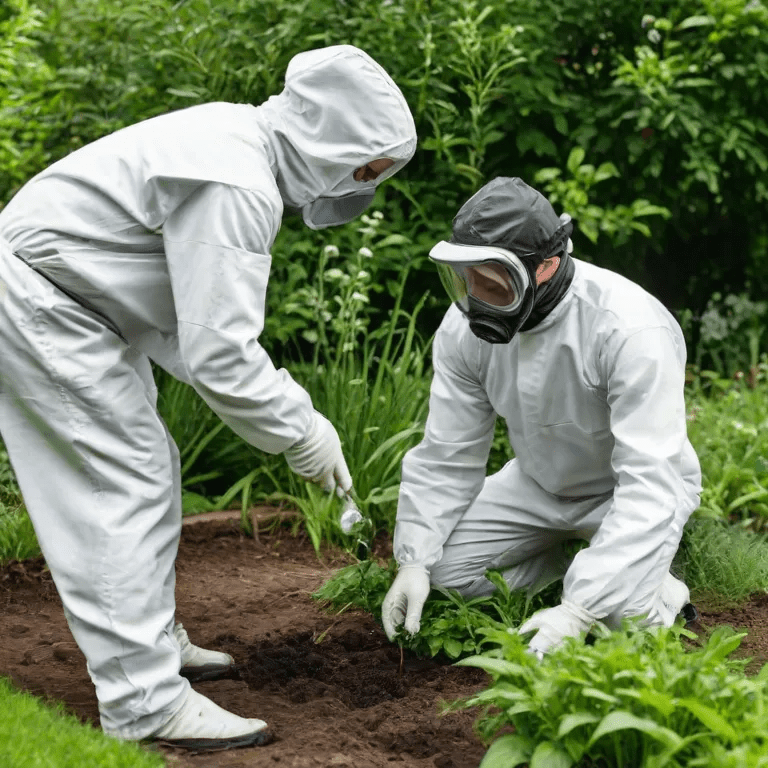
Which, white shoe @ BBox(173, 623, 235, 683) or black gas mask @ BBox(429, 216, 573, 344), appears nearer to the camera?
black gas mask @ BBox(429, 216, 573, 344)

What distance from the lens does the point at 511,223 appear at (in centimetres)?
286

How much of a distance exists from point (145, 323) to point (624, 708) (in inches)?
59.3

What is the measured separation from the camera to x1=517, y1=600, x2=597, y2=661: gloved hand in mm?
2688

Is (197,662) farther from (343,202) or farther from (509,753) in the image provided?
(343,202)

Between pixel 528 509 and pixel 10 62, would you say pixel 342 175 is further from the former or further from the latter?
pixel 10 62

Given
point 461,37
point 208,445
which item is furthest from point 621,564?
point 461,37

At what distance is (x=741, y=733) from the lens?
2154 mm

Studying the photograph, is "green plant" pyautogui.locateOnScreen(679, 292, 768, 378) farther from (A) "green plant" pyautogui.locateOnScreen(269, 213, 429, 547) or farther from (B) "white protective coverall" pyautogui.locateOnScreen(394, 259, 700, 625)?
(B) "white protective coverall" pyautogui.locateOnScreen(394, 259, 700, 625)

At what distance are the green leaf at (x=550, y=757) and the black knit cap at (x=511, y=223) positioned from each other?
128cm

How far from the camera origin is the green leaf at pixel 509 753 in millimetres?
2277

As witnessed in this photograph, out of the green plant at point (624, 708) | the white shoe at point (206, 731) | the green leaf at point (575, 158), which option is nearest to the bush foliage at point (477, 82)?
the green leaf at point (575, 158)

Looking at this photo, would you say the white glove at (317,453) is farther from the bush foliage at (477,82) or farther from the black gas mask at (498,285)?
the bush foliage at (477,82)

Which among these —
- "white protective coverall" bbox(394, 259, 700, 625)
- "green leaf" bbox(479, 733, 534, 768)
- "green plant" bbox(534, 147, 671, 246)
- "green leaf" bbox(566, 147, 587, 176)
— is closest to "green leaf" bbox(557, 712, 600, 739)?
"green leaf" bbox(479, 733, 534, 768)

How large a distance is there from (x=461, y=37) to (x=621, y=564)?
3.15 metres
